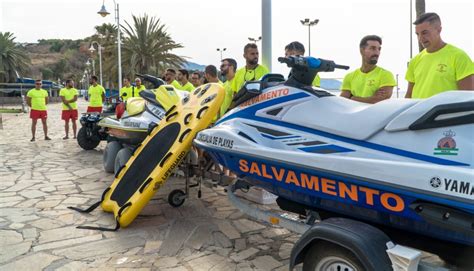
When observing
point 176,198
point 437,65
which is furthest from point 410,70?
point 176,198

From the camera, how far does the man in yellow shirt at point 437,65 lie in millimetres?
3535

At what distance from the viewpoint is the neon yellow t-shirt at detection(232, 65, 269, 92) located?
562 centimetres

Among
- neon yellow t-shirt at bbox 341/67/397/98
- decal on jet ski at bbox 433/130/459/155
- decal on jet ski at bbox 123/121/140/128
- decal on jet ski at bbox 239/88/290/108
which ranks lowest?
decal on jet ski at bbox 123/121/140/128

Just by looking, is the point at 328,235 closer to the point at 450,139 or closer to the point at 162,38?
the point at 450,139

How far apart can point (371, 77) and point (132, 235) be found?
118 inches

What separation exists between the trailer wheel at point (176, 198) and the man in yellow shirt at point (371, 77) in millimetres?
2412

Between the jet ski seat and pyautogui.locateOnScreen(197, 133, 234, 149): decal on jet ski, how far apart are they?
1.65 ft

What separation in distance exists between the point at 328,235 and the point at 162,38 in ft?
124

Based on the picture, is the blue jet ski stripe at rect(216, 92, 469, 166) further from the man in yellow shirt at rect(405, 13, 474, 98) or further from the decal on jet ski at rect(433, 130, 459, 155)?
the man in yellow shirt at rect(405, 13, 474, 98)

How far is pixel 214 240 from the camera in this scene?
13.8 ft

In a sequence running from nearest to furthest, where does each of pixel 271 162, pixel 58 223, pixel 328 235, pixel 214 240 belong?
pixel 328 235
pixel 271 162
pixel 214 240
pixel 58 223

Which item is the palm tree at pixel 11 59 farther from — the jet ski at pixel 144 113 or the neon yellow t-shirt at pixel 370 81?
the neon yellow t-shirt at pixel 370 81

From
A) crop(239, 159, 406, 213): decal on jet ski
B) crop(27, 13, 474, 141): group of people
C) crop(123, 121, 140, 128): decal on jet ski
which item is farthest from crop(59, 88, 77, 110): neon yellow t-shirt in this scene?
crop(239, 159, 406, 213): decal on jet ski

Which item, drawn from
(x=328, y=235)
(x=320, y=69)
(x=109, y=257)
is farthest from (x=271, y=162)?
(x=109, y=257)
